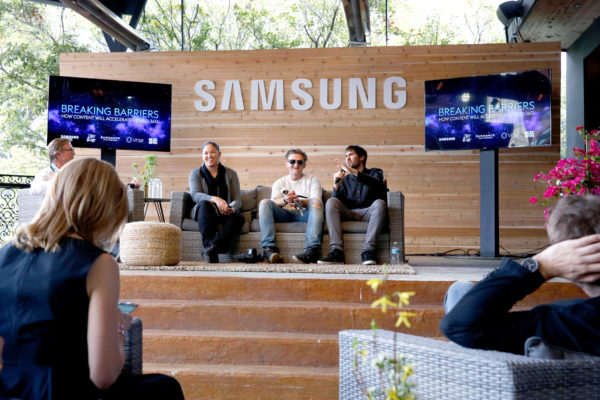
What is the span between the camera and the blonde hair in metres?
1.38

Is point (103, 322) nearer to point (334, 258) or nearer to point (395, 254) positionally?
point (334, 258)

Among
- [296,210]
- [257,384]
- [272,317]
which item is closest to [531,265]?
[257,384]

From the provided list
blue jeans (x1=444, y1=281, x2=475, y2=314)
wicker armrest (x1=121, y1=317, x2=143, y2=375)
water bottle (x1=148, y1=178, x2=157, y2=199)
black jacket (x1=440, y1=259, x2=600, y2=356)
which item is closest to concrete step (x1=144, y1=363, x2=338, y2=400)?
wicker armrest (x1=121, y1=317, x2=143, y2=375)

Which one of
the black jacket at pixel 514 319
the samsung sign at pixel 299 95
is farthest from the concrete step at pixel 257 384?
the samsung sign at pixel 299 95

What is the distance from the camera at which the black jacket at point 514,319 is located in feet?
4.46

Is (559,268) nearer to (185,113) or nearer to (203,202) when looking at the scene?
(203,202)

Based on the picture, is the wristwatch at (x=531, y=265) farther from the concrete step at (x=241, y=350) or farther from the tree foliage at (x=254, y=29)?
the tree foliage at (x=254, y=29)

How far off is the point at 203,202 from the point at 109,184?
13.3ft

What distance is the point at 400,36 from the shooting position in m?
11.6

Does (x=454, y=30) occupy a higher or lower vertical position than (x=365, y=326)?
higher

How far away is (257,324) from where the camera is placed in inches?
131

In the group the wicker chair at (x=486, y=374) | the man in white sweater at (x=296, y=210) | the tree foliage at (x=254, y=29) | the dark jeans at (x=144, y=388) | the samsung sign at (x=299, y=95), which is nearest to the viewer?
the wicker chair at (x=486, y=374)

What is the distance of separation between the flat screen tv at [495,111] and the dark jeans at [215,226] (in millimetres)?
2427

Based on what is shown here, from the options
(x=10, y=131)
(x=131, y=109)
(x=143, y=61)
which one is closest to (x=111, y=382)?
(x=131, y=109)
